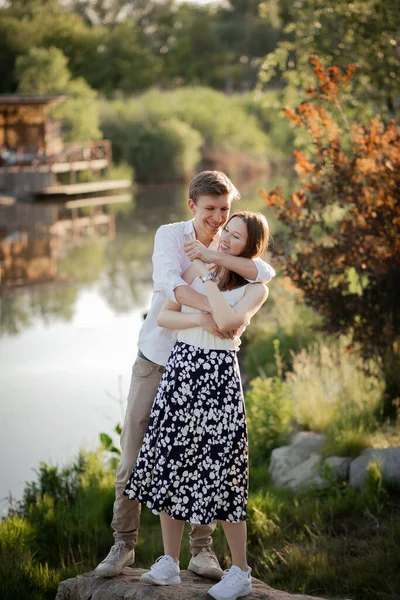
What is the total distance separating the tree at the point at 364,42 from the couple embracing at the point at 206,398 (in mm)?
6473

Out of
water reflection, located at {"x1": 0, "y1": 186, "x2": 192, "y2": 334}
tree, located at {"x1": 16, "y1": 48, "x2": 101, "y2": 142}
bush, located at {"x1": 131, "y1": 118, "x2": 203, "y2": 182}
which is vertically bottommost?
water reflection, located at {"x1": 0, "y1": 186, "x2": 192, "y2": 334}

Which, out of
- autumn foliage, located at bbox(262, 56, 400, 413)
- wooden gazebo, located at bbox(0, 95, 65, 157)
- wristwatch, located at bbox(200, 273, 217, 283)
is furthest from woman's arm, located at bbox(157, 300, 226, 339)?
wooden gazebo, located at bbox(0, 95, 65, 157)

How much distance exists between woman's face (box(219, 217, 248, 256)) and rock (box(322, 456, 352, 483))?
2.72m

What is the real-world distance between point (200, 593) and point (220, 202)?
161 centimetres

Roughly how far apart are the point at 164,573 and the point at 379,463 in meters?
2.40

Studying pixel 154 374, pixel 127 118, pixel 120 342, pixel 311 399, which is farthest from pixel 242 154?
pixel 154 374

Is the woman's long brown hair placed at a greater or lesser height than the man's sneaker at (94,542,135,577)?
greater

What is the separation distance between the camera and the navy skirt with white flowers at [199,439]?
3.87m

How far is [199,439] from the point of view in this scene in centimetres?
389

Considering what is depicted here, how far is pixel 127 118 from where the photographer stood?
3706 centimetres

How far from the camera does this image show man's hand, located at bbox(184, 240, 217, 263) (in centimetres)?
385

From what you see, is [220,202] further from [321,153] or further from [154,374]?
[321,153]

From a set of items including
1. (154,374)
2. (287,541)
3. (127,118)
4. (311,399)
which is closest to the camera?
(154,374)

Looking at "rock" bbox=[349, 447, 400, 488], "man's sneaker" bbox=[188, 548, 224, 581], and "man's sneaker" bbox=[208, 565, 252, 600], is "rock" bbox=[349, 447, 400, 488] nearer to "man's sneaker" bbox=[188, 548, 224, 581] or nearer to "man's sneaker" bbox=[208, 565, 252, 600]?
"man's sneaker" bbox=[188, 548, 224, 581]
